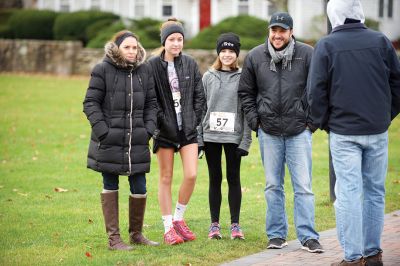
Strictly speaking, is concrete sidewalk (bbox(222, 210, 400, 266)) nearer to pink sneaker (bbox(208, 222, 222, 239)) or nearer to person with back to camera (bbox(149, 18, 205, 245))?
pink sneaker (bbox(208, 222, 222, 239))

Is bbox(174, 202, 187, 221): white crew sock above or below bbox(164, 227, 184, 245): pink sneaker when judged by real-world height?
above

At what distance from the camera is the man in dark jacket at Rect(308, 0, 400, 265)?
6.76 metres

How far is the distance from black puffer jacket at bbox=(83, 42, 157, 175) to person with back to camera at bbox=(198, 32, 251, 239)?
2.45ft

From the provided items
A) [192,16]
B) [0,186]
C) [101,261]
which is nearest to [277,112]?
[101,261]

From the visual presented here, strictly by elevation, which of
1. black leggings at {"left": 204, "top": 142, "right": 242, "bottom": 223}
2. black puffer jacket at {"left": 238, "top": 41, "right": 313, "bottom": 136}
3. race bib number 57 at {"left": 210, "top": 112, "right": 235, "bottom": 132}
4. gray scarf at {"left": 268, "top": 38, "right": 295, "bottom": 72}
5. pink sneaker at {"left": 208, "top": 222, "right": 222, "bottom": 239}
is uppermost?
gray scarf at {"left": 268, "top": 38, "right": 295, "bottom": 72}

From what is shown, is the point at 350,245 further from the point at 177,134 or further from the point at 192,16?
the point at 192,16

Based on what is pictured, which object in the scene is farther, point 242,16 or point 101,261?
point 242,16

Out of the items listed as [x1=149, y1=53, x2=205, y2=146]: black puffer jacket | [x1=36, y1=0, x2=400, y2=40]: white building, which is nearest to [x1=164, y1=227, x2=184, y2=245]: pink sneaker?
[x1=149, y1=53, x2=205, y2=146]: black puffer jacket

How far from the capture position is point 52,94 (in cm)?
2616

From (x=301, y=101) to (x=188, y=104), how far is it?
1.12m

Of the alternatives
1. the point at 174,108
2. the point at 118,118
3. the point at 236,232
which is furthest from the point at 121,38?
the point at 236,232

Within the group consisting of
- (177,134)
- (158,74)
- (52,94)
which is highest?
(158,74)

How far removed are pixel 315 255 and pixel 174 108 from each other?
197cm

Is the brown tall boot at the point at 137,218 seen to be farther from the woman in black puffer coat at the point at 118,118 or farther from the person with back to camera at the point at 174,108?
the person with back to camera at the point at 174,108
